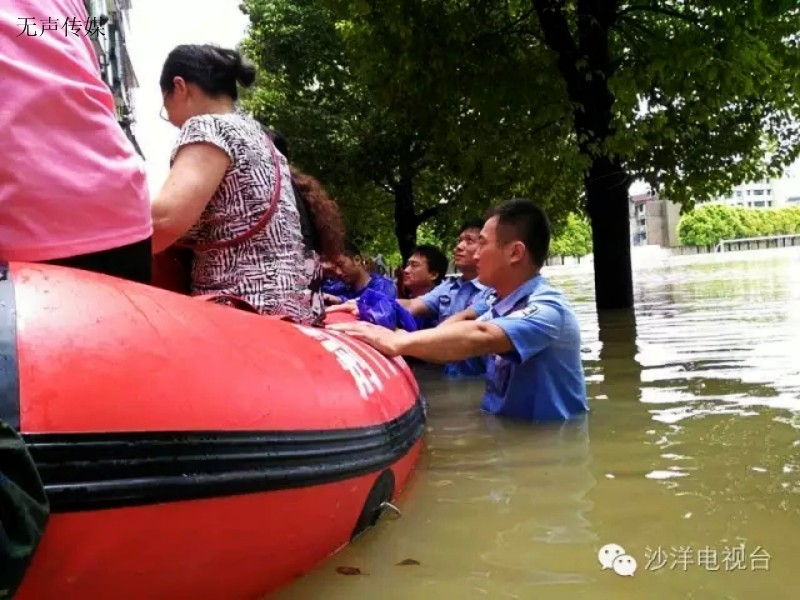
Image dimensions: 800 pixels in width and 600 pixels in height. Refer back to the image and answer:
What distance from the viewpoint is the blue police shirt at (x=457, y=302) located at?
20.8 feet

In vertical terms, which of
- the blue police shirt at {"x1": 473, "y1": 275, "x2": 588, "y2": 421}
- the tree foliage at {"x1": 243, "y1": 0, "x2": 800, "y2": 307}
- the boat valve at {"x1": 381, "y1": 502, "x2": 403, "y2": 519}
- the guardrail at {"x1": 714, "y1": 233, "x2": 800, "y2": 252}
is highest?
the tree foliage at {"x1": 243, "y1": 0, "x2": 800, "y2": 307}

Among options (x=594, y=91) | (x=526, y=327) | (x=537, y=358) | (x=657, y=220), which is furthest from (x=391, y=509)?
(x=657, y=220)

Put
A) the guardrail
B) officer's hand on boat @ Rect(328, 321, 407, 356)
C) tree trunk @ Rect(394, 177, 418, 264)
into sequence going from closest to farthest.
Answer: officer's hand on boat @ Rect(328, 321, 407, 356) → tree trunk @ Rect(394, 177, 418, 264) → the guardrail

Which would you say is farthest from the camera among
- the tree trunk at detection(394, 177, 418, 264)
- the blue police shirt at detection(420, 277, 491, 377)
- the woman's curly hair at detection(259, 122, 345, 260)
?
the tree trunk at detection(394, 177, 418, 264)

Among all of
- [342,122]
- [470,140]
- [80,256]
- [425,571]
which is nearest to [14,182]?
[80,256]

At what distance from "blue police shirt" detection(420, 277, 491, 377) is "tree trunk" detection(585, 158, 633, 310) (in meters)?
5.36

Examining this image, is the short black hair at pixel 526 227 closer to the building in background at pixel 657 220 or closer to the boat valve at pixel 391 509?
the boat valve at pixel 391 509

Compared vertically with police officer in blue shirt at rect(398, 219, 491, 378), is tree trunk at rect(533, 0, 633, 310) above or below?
above

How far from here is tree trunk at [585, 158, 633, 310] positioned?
11734mm

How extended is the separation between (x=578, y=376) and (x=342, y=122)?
13615 millimetres

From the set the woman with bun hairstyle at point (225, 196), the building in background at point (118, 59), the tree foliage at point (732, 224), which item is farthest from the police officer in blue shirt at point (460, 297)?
the tree foliage at point (732, 224)

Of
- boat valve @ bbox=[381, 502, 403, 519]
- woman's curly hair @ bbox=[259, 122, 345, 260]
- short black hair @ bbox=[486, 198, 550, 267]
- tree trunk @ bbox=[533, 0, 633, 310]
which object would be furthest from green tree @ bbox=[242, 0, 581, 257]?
boat valve @ bbox=[381, 502, 403, 519]

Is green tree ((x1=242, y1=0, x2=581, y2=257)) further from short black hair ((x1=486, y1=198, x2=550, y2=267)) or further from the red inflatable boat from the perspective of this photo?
the red inflatable boat

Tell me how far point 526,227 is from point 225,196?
1.76 meters
